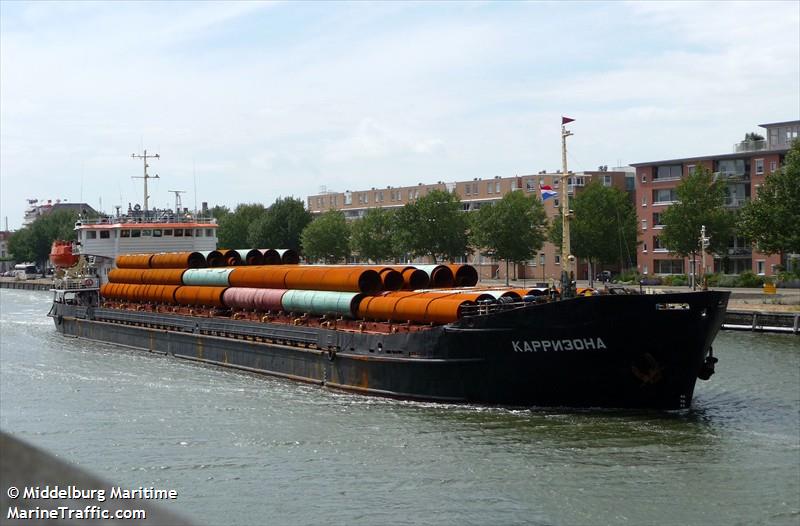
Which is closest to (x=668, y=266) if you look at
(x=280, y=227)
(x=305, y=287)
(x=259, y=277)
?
(x=280, y=227)

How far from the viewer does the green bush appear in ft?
248

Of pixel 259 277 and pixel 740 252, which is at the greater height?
pixel 740 252

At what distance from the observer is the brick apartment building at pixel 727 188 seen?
86.4 meters

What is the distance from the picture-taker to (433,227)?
97.6 m

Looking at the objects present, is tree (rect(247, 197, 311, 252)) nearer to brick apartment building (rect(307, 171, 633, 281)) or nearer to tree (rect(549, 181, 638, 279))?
brick apartment building (rect(307, 171, 633, 281))

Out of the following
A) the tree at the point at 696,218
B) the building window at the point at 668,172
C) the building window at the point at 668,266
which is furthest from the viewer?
the building window at the point at 668,172

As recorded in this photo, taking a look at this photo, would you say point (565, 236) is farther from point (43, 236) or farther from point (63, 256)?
point (43, 236)

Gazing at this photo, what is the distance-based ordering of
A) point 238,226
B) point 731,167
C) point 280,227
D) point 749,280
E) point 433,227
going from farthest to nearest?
point 238,226 < point 280,227 < point 433,227 < point 731,167 < point 749,280

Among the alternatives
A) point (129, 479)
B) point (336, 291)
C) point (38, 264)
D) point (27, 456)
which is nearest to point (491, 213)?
point (336, 291)

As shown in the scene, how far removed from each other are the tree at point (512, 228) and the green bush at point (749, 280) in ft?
69.9

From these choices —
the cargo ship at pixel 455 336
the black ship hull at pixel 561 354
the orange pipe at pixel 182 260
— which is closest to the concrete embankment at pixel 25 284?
the orange pipe at pixel 182 260

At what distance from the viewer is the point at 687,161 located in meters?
91.6

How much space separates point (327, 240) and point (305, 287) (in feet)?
255

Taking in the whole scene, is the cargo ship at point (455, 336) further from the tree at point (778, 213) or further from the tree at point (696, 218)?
the tree at point (696, 218)
